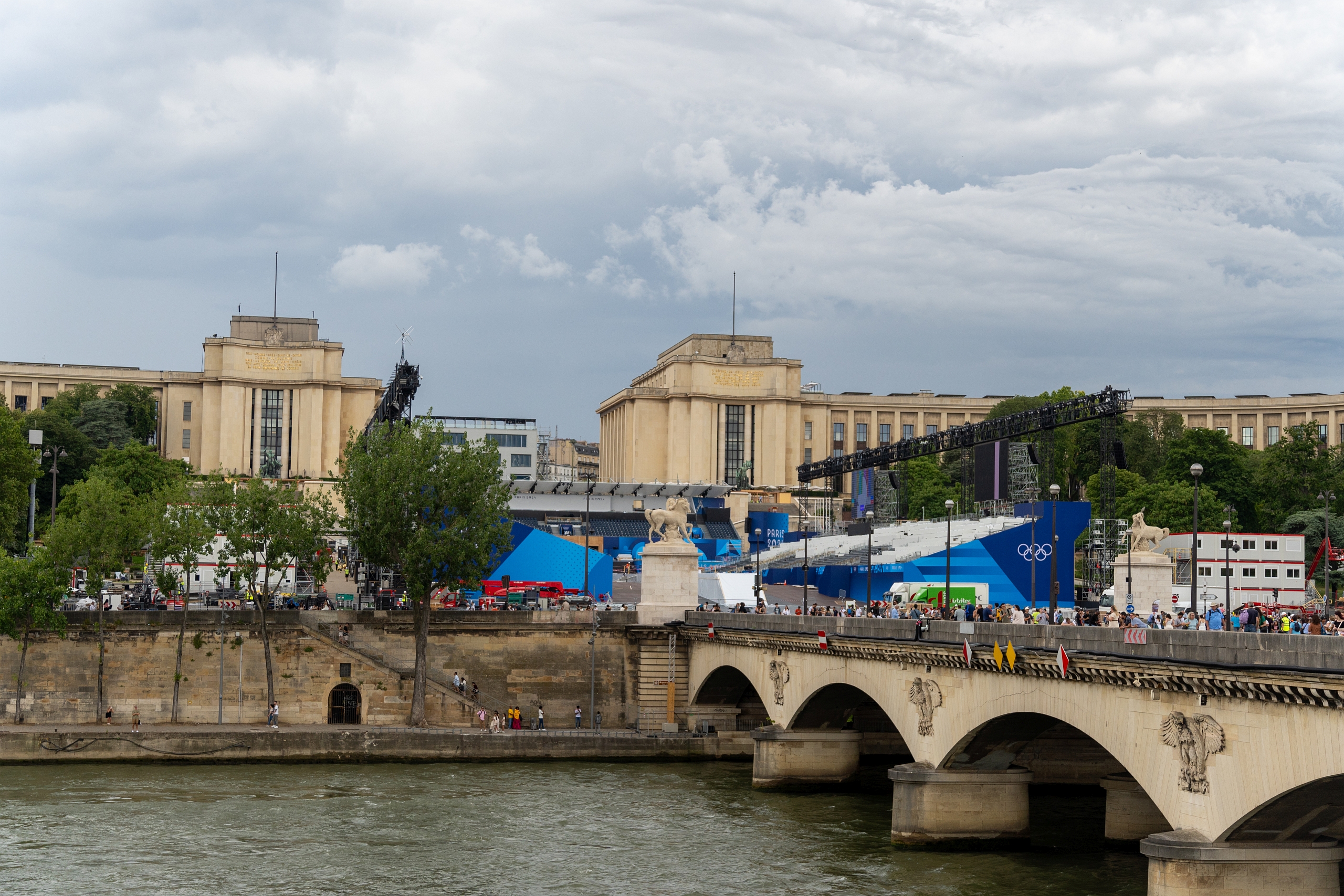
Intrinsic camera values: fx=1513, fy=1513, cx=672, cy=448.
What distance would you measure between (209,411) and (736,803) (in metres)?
135

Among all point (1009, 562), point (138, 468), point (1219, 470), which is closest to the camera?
point (1009, 562)

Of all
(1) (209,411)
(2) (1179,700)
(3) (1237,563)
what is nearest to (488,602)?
(3) (1237,563)

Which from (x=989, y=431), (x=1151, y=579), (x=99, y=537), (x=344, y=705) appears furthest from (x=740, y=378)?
(x=1151, y=579)

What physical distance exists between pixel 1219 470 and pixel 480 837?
95.6 metres

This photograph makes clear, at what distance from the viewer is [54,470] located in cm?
8656

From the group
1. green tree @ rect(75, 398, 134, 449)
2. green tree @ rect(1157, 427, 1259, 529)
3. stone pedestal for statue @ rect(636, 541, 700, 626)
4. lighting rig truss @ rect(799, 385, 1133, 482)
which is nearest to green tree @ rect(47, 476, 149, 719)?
stone pedestal for statue @ rect(636, 541, 700, 626)

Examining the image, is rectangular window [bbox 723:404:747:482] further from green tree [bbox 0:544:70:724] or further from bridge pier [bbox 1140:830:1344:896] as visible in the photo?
bridge pier [bbox 1140:830:1344:896]

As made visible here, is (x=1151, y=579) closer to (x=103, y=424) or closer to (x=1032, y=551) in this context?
(x=1032, y=551)

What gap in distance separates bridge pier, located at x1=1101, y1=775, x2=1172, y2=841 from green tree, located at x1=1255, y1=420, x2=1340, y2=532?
83.4 m

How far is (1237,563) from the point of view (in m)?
79.9

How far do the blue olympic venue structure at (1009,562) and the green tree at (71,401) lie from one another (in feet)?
310

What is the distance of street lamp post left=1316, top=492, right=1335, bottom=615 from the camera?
209 feet

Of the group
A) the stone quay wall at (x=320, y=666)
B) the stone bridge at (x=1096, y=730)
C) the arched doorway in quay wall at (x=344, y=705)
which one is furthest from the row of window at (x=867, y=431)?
the stone bridge at (x=1096, y=730)

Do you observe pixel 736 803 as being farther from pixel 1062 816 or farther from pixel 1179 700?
pixel 1179 700
